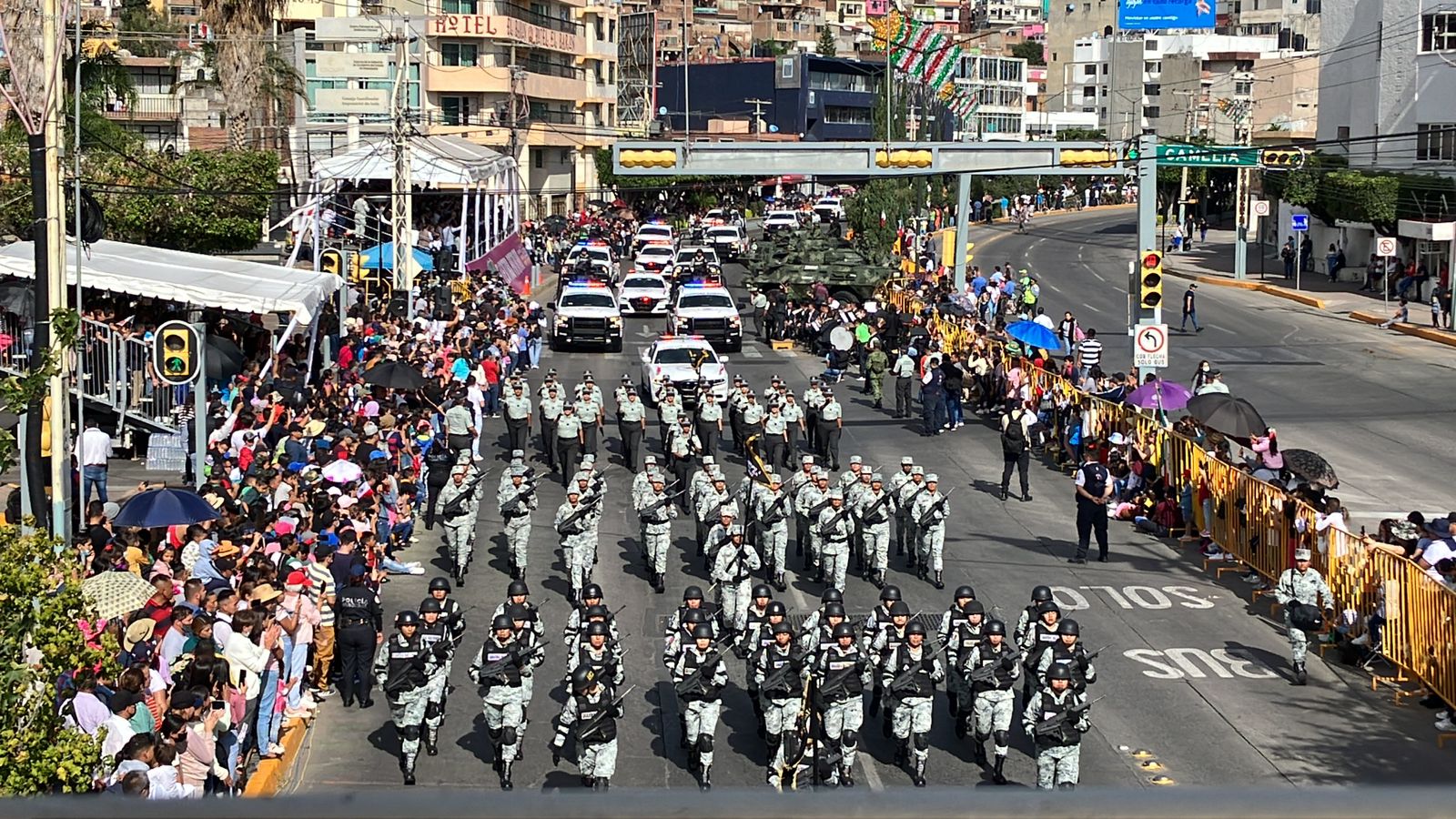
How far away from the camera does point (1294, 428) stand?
31.1m

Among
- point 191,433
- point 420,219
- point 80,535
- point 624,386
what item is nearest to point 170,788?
point 80,535

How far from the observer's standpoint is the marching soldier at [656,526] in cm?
2025

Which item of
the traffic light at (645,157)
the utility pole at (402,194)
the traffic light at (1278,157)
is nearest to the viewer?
the traffic light at (645,157)

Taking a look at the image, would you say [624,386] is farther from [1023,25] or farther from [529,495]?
[1023,25]

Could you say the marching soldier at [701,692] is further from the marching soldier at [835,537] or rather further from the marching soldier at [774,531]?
the marching soldier at [774,531]

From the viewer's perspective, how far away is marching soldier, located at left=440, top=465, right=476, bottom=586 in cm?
2039

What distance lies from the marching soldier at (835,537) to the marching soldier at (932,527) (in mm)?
1026

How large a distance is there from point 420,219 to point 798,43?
115996mm

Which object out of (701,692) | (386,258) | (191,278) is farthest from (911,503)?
(386,258)


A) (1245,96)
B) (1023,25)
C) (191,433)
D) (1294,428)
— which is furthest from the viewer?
(1023,25)

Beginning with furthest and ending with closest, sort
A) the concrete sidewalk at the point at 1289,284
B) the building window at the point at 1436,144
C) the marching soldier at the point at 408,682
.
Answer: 1. the building window at the point at 1436,144
2. the concrete sidewalk at the point at 1289,284
3. the marching soldier at the point at 408,682

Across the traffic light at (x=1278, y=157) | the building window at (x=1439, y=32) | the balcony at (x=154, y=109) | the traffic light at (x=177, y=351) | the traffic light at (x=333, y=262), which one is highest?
the building window at (x=1439, y=32)

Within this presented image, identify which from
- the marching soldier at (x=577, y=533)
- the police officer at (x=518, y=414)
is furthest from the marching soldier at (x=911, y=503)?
the police officer at (x=518, y=414)

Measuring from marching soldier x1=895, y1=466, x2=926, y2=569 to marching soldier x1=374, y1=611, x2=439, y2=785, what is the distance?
799cm
